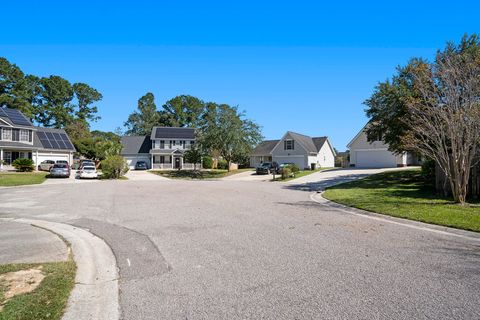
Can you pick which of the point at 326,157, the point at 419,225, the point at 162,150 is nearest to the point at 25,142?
the point at 162,150

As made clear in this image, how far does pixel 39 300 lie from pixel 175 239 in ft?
12.2

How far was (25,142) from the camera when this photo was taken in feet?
140

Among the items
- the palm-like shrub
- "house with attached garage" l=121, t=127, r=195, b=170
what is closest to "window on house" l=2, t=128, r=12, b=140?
the palm-like shrub

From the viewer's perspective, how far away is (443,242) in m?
7.26

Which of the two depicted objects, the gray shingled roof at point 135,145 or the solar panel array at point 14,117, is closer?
the solar panel array at point 14,117

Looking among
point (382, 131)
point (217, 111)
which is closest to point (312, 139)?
point (217, 111)

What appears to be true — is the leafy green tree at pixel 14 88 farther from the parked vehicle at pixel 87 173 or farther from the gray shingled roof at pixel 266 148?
the gray shingled roof at pixel 266 148

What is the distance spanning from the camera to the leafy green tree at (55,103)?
73.3 metres

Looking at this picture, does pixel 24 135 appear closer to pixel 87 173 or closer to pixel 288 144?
pixel 87 173

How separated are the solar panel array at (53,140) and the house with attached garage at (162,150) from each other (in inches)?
454

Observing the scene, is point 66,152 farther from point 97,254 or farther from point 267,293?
point 267,293

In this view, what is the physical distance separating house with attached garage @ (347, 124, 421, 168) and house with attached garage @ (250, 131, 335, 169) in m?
5.91

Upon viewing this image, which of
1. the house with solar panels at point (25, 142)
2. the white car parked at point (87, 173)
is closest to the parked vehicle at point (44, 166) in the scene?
the house with solar panels at point (25, 142)

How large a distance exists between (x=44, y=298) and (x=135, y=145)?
59.6 m
